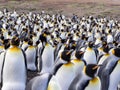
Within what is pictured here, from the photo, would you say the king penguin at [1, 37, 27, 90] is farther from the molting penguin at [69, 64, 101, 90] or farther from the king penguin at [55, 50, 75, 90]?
the molting penguin at [69, 64, 101, 90]

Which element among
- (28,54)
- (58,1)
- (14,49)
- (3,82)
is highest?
(14,49)

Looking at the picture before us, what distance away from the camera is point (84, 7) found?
39.3 meters

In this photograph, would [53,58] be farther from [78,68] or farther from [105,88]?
[105,88]

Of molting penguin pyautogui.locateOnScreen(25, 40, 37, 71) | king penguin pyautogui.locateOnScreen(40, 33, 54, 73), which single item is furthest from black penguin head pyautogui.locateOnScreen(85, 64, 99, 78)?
molting penguin pyautogui.locateOnScreen(25, 40, 37, 71)

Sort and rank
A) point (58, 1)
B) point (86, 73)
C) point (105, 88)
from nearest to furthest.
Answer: point (86, 73) → point (105, 88) → point (58, 1)

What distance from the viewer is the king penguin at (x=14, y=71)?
675cm

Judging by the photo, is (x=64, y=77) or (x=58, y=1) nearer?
(x=64, y=77)

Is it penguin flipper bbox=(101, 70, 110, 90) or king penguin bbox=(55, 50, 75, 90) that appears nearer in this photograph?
king penguin bbox=(55, 50, 75, 90)

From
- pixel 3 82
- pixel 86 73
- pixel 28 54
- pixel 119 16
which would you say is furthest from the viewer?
pixel 119 16

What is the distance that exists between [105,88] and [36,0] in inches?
1567

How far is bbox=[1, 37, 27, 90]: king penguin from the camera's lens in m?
6.75

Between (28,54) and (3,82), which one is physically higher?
(3,82)

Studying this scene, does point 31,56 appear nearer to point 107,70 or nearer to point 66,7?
point 107,70

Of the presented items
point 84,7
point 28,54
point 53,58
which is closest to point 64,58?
point 53,58
